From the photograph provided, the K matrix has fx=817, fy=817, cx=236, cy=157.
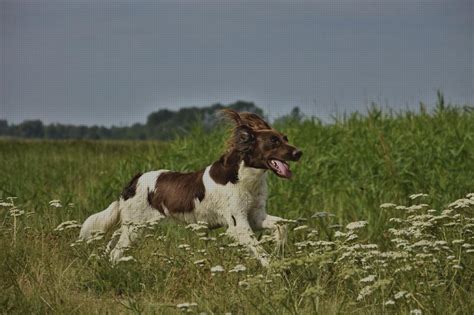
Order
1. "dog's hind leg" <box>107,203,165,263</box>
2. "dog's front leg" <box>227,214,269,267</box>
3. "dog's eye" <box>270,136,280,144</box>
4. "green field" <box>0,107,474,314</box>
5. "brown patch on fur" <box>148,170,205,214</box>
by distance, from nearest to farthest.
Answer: "green field" <box>0,107,474,314</box>, "dog's front leg" <box>227,214,269,267</box>, "dog's eye" <box>270,136,280,144</box>, "brown patch on fur" <box>148,170,205,214</box>, "dog's hind leg" <box>107,203,165,263</box>

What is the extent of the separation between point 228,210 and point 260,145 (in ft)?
2.15

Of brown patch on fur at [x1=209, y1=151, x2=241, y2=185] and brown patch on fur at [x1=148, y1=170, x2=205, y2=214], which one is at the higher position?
brown patch on fur at [x1=209, y1=151, x2=241, y2=185]

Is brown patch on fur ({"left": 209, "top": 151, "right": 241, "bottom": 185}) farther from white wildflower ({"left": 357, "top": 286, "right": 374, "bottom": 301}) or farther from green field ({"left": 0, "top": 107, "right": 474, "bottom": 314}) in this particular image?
white wildflower ({"left": 357, "top": 286, "right": 374, "bottom": 301})

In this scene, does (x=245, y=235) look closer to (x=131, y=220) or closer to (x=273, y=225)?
(x=273, y=225)

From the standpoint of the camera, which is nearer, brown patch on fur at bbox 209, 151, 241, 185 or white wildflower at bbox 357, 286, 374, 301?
white wildflower at bbox 357, 286, 374, 301

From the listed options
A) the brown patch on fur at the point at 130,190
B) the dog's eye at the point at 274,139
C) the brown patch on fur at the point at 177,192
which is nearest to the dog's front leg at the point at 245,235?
the brown patch on fur at the point at 177,192

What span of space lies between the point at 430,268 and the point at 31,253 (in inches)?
139

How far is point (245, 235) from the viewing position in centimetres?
708

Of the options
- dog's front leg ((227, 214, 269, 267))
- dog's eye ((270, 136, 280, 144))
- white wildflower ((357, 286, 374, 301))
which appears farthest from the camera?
dog's eye ((270, 136, 280, 144))

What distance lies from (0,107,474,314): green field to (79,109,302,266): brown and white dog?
9.7 inches

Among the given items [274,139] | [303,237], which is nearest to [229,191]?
[274,139]

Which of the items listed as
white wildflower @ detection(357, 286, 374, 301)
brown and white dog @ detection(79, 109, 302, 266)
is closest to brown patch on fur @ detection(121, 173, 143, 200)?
brown and white dog @ detection(79, 109, 302, 266)

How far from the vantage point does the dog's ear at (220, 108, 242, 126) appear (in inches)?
295

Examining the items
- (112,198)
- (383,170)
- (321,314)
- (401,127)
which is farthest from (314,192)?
(321,314)
